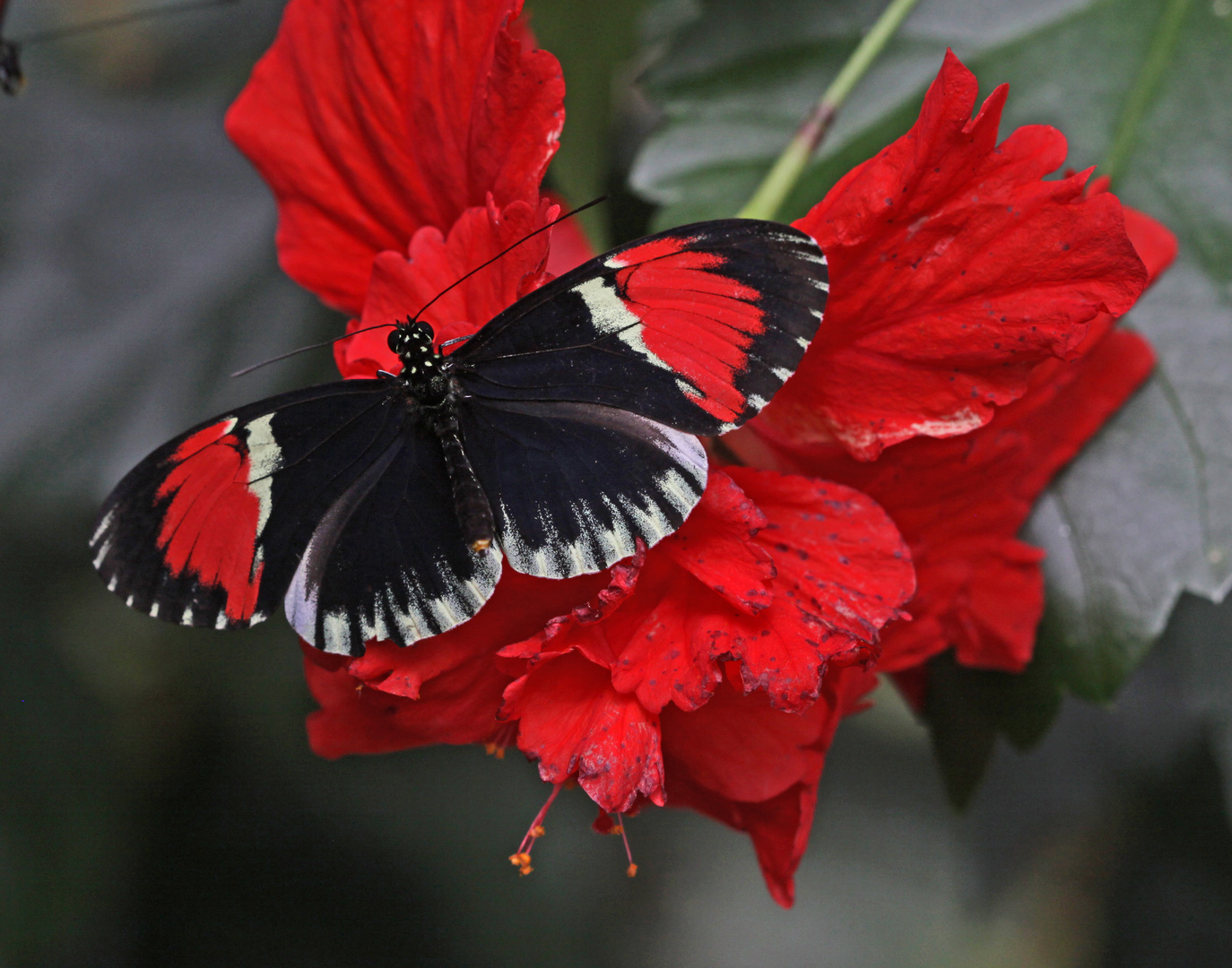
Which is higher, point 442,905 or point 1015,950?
point 442,905

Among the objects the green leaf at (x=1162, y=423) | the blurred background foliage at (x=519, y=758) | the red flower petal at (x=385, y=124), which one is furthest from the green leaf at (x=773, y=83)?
the red flower petal at (x=385, y=124)

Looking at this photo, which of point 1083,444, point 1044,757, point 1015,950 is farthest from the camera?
point 1015,950

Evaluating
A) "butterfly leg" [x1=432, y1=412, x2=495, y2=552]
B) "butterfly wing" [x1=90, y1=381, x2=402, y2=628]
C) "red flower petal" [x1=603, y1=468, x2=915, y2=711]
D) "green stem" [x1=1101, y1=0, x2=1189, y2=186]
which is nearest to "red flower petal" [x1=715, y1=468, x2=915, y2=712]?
"red flower petal" [x1=603, y1=468, x2=915, y2=711]

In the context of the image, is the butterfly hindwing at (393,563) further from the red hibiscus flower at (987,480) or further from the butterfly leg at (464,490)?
the red hibiscus flower at (987,480)

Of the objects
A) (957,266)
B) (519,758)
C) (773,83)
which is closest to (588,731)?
(957,266)

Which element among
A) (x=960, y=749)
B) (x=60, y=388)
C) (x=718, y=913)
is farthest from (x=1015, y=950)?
(x=60, y=388)

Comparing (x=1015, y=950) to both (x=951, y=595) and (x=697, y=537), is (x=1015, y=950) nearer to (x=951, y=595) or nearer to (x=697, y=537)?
(x=951, y=595)

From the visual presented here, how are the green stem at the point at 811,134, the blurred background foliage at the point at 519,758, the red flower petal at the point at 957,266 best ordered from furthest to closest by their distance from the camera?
Answer: the blurred background foliage at the point at 519,758, the green stem at the point at 811,134, the red flower petal at the point at 957,266
